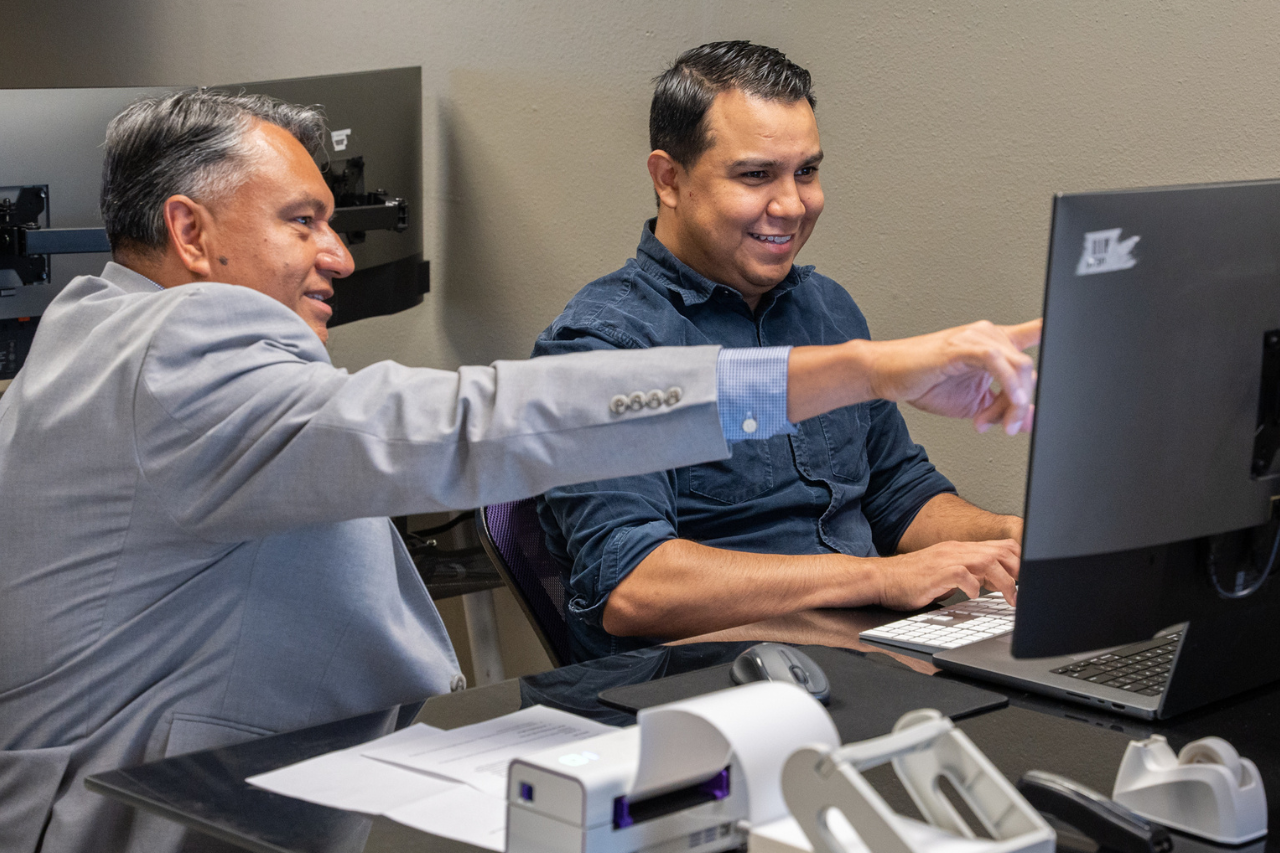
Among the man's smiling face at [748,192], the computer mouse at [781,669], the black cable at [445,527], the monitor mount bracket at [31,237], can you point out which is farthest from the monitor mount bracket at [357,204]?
the computer mouse at [781,669]

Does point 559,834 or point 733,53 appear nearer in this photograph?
point 559,834

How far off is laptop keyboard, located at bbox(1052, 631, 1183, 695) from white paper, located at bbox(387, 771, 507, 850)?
571 millimetres

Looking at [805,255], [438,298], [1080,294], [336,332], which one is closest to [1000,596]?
[1080,294]

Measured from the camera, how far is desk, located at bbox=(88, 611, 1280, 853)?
893mm

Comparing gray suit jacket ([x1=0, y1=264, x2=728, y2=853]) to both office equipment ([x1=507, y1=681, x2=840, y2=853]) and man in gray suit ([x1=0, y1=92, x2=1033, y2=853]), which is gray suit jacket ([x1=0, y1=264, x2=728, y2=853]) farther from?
office equipment ([x1=507, y1=681, x2=840, y2=853])

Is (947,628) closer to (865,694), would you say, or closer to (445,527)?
(865,694)

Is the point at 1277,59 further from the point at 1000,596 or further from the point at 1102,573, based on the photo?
the point at 1102,573

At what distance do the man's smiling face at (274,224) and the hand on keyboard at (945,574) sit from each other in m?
0.72

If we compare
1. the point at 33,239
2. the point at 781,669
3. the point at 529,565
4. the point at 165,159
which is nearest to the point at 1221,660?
the point at 781,669

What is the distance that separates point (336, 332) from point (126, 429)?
7.95 ft

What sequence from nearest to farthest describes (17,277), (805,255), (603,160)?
(17,277)
(805,255)
(603,160)

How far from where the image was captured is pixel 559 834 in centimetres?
80

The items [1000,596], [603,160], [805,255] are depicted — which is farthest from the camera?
[603,160]

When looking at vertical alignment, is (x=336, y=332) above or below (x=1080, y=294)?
below
